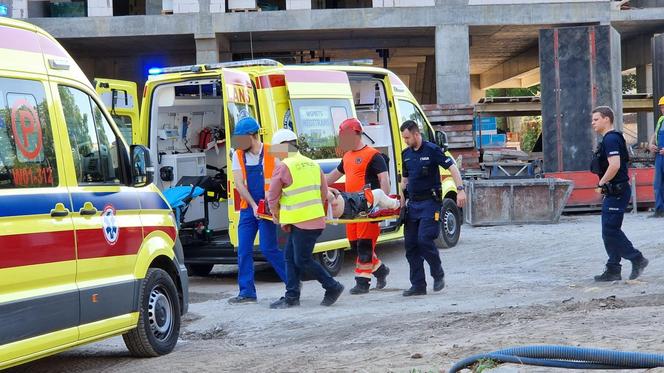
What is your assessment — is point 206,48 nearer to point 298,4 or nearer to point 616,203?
point 298,4

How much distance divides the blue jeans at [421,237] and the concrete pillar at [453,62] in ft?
51.7

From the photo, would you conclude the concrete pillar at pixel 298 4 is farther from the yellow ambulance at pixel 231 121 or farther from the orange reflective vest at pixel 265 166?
the orange reflective vest at pixel 265 166

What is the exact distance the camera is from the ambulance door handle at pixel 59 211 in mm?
6035

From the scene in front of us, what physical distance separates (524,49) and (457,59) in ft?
29.5

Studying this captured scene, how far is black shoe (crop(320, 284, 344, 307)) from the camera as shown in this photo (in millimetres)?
9383

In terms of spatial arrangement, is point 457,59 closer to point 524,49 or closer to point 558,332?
point 524,49

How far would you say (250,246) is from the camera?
985cm

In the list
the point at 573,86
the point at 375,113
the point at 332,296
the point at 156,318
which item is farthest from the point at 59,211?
the point at 573,86

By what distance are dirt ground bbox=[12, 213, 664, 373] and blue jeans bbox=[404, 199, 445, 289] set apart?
0.88 ft

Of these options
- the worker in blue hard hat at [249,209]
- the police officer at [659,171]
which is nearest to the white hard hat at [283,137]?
the worker in blue hard hat at [249,209]

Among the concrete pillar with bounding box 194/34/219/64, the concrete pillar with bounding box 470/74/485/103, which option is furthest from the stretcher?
the concrete pillar with bounding box 470/74/485/103

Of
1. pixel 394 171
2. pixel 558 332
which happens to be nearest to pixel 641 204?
pixel 394 171

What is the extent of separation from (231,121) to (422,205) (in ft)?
7.63

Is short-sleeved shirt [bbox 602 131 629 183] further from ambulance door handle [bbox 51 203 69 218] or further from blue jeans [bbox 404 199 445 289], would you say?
ambulance door handle [bbox 51 203 69 218]
